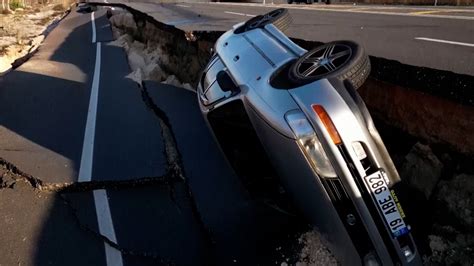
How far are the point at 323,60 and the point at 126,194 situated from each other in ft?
9.99

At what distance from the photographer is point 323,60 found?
3586 millimetres

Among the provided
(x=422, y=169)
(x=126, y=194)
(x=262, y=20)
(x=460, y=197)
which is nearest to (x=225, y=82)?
(x=262, y=20)

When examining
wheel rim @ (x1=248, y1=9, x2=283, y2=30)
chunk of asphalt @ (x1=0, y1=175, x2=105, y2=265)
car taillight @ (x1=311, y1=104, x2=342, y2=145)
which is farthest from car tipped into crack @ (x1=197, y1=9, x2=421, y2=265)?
chunk of asphalt @ (x1=0, y1=175, x2=105, y2=265)

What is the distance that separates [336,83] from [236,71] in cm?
100

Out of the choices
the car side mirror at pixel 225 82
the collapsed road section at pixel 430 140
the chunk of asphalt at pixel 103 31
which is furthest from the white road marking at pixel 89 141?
the chunk of asphalt at pixel 103 31

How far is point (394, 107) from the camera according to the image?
4578mm

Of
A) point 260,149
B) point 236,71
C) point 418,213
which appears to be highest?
point 236,71

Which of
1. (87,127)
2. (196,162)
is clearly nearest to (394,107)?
(196,162)

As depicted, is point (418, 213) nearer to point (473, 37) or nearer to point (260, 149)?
point (260, 149)

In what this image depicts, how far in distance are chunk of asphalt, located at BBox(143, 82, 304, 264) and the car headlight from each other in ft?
4.91

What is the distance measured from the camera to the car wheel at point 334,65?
3.35 metres

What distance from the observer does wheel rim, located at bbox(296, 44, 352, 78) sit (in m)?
3.49

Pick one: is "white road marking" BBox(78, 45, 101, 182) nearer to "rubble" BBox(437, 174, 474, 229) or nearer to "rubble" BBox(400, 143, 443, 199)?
"rubble" BBox(400, 143, 443, 199)

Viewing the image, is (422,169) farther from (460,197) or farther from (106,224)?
(106,224)
